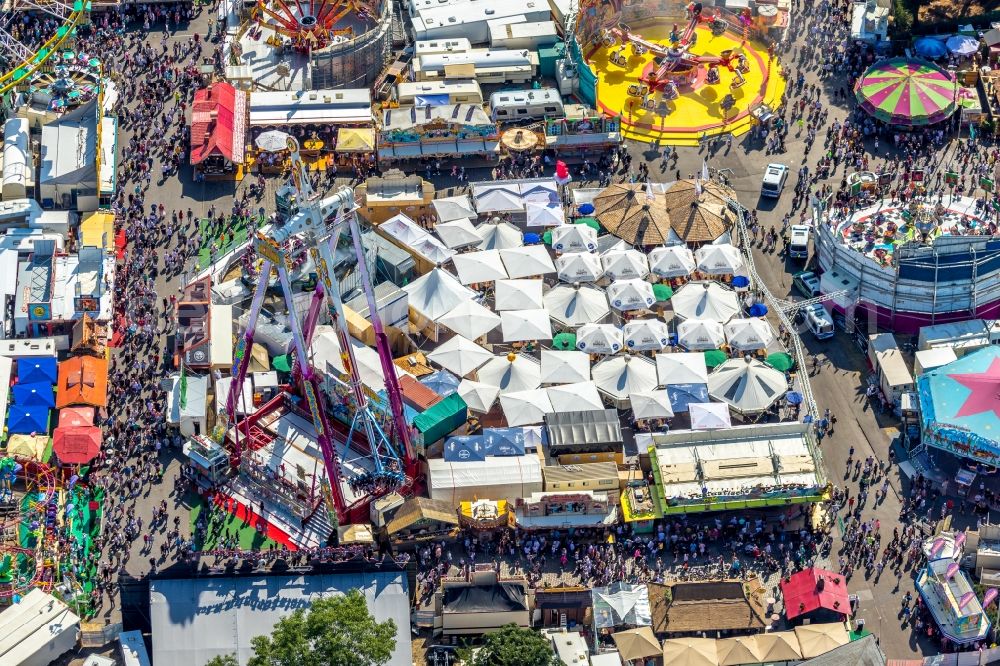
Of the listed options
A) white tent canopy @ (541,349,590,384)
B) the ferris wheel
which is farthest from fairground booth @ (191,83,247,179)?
white tent canopy @ (541,349,590,384)

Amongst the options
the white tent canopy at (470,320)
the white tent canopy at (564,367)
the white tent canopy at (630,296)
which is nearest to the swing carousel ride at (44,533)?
the white tent canopy at (470,320)

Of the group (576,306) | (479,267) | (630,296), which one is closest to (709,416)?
(630,296)

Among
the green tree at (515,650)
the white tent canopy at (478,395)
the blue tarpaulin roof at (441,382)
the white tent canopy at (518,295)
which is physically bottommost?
the green tree at (515,650)

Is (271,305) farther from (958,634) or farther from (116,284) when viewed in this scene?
(958,634)

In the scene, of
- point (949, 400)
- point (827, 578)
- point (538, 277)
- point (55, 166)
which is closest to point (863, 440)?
point (949, 400)

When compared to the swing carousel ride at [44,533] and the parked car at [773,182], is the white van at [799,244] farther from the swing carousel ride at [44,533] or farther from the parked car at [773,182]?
the swing carousel ride at [44,533]

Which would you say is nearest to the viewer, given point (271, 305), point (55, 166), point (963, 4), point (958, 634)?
point (958, 634)
